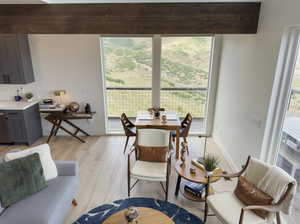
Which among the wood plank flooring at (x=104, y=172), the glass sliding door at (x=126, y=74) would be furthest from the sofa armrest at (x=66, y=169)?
the glass sliding door at (x=126, y=74)

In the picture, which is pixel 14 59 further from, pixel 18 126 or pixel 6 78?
pixel 18 126

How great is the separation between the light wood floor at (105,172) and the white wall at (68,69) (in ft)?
3.07

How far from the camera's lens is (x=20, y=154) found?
2.58 metres

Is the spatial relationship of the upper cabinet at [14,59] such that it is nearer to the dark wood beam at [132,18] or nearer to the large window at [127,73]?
the dark wood beam at [132,18]

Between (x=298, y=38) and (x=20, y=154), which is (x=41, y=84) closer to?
(x=20, y=154)

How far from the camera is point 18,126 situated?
14.7ft

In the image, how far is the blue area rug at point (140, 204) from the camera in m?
2.63

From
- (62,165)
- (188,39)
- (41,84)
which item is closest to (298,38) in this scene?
(188,39)

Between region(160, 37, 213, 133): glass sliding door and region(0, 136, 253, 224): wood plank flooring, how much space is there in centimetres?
95

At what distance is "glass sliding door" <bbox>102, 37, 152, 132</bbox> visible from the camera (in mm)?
4715

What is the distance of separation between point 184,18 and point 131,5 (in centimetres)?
77

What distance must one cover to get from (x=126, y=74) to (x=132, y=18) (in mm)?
2171

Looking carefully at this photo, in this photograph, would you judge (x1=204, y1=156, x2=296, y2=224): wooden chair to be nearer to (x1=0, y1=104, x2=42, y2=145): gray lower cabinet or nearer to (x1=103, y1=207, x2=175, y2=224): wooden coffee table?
(x1=103, y1=207, x2=175, y2=224): wooden coffee table

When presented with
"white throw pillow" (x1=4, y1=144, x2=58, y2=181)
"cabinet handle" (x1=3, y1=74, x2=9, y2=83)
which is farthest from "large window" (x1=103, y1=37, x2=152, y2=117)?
"white throw pillow" (x1=4, y1=144, x2=58, y2=181)
